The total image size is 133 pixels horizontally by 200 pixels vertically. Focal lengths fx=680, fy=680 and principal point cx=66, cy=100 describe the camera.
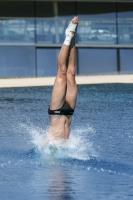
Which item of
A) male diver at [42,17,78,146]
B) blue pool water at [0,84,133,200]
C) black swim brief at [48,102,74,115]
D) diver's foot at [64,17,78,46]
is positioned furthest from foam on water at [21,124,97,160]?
diver's foot at [64,17,78,46]

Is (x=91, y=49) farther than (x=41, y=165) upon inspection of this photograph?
Yes

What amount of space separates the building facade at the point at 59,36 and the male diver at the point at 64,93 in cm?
1672

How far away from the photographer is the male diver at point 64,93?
7.98 m

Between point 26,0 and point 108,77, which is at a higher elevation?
point 26,0

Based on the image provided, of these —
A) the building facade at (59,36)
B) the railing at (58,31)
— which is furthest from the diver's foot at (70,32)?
the railing at (58,31)

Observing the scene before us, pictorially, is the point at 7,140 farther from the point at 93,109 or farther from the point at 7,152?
the point at 93,109

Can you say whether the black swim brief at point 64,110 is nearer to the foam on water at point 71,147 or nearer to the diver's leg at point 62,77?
the diver's leg at point 62,77

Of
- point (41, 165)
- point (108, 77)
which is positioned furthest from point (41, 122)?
point (108, 77)

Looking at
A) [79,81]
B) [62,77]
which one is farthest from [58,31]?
[62,77]

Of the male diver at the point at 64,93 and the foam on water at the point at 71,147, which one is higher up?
the male diver at the point at 64,93

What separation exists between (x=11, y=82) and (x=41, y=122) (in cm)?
996

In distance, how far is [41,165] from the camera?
7.68m

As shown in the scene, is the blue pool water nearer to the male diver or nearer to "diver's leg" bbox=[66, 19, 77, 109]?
the male diver

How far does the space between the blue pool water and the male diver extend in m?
0.24
